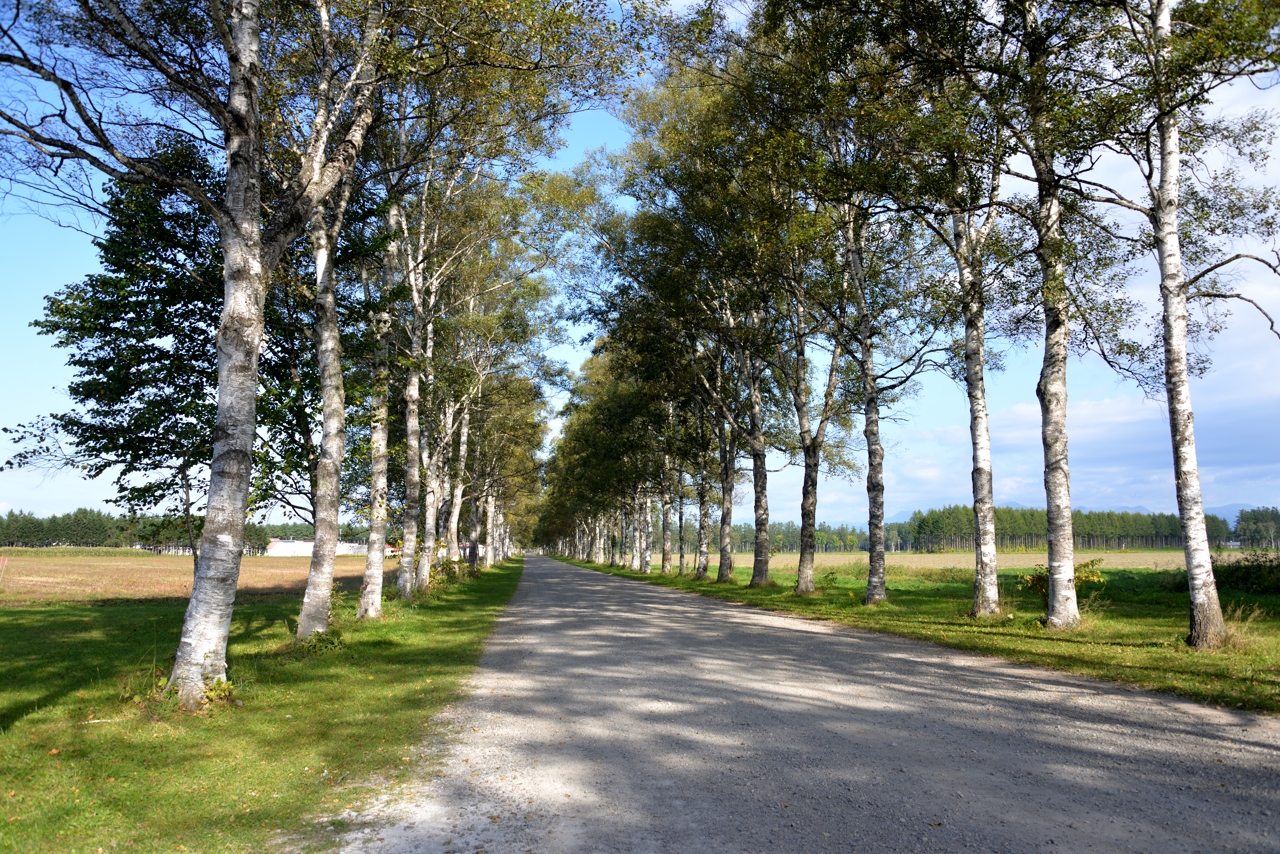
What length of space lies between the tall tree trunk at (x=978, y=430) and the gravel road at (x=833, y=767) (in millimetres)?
5518

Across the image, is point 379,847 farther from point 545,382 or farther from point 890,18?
point 545,382

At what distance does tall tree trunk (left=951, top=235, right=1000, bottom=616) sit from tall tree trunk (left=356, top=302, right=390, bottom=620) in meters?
12.4

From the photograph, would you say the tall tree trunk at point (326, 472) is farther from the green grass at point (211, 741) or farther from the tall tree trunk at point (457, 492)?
the tall tree trunk at point (457, 492)

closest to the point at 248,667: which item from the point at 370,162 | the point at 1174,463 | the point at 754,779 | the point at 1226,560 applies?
the point at 754,779

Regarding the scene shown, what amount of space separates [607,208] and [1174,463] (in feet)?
74.7

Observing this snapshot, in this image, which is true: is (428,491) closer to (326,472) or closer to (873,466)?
(326,472)

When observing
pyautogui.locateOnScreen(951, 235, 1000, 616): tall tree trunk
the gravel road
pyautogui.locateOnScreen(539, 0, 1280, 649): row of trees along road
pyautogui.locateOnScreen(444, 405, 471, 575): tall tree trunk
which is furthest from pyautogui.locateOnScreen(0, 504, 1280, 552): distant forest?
the gravel road

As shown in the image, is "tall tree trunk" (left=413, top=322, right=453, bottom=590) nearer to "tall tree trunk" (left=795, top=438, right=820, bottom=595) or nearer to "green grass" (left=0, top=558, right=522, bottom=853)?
"green grass" (left=0, top=558, right=522, bottom=853)

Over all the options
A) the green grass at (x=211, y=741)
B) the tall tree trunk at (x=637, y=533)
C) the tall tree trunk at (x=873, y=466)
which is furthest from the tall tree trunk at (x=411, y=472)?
the tall tree trunk at (x=637, y=533)

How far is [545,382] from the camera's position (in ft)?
112

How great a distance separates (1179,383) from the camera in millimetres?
11578

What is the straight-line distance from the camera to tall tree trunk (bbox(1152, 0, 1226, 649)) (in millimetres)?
10695

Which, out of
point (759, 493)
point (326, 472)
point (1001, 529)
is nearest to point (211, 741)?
point (326, 472)

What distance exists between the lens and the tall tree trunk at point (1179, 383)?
35.1ft
